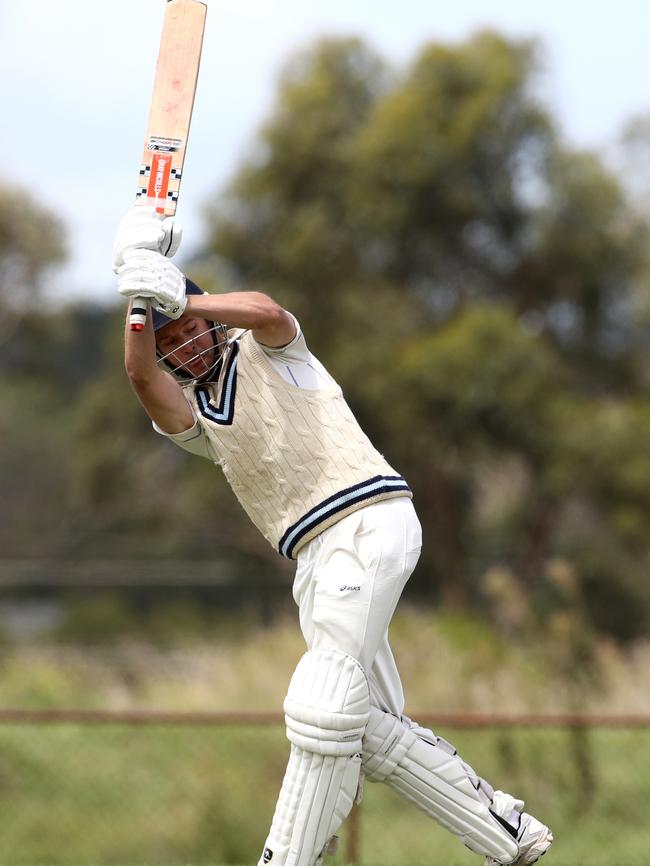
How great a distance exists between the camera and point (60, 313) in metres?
26.9

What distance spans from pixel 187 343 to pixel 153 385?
16 cm

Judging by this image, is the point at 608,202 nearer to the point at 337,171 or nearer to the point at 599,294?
the point at 599,294

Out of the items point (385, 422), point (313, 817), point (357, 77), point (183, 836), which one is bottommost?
point (183, 836)

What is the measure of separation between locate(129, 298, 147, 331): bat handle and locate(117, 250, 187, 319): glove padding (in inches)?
1.0

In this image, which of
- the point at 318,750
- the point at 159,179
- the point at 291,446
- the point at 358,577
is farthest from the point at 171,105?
the point at 318,750

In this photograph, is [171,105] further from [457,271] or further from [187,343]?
[457,271]

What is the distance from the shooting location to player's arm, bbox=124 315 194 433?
362cm

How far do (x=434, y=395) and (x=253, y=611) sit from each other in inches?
261

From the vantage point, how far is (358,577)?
12.0 feet

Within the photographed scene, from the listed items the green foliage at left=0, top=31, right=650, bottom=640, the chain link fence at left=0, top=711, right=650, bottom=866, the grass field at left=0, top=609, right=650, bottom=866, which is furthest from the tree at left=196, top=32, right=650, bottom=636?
the chain link fence at left=0, top=711, right=650, bottom=866

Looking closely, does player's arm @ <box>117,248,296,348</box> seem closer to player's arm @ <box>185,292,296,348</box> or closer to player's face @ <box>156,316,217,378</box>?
player's arm @ <box>185,292,296,348</box>

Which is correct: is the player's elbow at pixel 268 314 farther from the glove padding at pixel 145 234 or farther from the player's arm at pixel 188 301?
the glove padding at pixel 145 234

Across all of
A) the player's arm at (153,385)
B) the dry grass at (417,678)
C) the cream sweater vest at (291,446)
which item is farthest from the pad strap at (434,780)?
the dry grass at (417,678)

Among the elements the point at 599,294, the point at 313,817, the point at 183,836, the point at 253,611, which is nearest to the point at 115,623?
the point at 253,611
